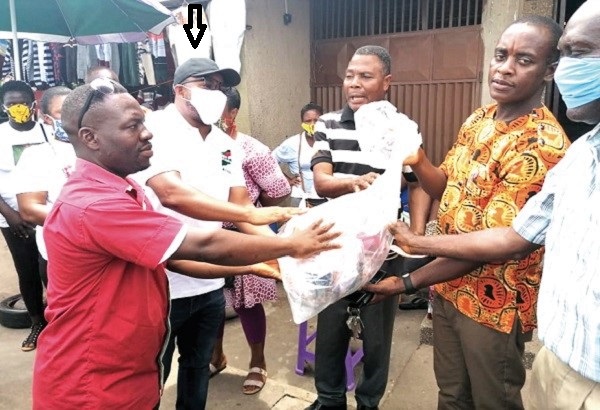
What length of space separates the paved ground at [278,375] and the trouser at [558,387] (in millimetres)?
1685

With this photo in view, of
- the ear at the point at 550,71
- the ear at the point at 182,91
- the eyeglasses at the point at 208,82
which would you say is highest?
the ear at the point at 550,71

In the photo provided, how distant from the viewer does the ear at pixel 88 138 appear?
1.66 meters

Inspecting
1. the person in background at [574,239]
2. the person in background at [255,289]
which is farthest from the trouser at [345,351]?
the person in background at [574,239]

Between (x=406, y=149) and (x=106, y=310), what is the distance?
128cm

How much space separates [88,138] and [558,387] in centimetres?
167

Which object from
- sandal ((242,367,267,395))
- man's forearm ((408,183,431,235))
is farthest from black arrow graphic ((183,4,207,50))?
man's forearm ((408,183,431,235))

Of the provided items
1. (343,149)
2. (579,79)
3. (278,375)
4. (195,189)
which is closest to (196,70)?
(195,189)

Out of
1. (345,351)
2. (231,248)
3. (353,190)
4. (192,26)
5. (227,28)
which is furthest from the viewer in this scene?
(192,26)

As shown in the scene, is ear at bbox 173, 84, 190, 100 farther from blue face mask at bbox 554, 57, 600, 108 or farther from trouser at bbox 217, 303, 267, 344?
blue face mask at bbox 554, 57, 600, 108

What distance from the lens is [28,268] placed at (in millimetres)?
4098

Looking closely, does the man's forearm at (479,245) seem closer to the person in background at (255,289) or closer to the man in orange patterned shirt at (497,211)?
the man in orange patterned shirt at (497,211)

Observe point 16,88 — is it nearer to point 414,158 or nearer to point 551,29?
point 414,158

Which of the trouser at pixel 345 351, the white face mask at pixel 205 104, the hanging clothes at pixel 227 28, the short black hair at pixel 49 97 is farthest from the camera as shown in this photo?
the hanging clothes at pixel 227 28

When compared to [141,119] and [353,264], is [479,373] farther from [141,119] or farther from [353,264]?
[141,119]
